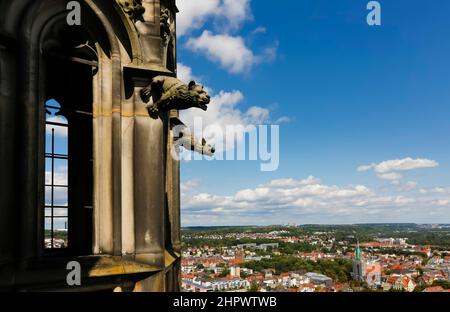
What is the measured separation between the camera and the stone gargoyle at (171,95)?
502 cm

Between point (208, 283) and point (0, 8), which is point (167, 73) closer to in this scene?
point (0, 8)

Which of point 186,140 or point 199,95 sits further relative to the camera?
point 186,140

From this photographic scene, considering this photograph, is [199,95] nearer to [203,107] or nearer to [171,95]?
[203,107]

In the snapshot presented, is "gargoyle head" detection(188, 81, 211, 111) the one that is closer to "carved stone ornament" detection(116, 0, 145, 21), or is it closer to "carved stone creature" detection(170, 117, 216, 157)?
"carved stone ornament" detection(116, 0, 145, 21)

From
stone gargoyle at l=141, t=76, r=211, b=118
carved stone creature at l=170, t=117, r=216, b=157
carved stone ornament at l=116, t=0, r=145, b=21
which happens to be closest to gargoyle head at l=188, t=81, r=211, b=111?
stone gargoyle at l=141, t=76, r=211, b=118

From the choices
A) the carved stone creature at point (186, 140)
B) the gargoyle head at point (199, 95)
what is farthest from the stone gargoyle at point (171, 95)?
the carved stone creature at point (186, 140)

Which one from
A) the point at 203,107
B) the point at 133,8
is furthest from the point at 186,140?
the point at 133,8

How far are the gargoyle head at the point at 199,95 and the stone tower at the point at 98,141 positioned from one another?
412 millimetres

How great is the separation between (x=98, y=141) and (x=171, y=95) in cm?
94

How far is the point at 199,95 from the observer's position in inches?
202

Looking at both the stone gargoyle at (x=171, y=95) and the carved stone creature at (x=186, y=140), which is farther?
the carved stone creature at (x=186, y=140)

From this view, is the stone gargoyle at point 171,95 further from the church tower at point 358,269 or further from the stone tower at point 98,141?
the church tower at point 358,269

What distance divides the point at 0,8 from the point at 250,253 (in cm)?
16143

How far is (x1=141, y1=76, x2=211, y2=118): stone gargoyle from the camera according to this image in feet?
16.5
